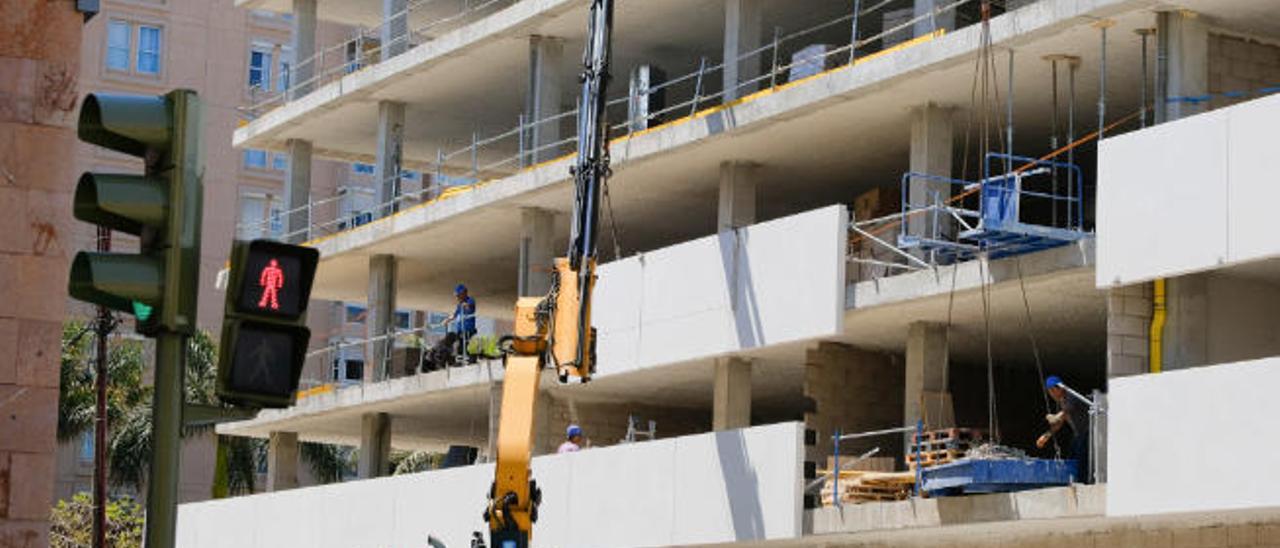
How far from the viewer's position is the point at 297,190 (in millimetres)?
47844

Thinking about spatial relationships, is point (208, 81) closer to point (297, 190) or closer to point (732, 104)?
point (297, 190)

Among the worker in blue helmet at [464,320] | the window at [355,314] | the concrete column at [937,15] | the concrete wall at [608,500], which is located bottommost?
the concrete wall at [608,500]

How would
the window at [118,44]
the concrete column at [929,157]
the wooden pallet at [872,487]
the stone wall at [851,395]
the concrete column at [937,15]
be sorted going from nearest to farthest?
the wooden pallet at [872,487] → the concrete column at [929,157] → the concrete column at [937,15] → the stone wall at [851,395] → the window at [118,44]

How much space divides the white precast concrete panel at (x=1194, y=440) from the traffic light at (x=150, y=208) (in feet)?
47.7

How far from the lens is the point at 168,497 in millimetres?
10820

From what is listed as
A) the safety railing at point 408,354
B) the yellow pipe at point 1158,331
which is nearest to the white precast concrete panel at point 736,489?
the yellow pipe at point 1158,331

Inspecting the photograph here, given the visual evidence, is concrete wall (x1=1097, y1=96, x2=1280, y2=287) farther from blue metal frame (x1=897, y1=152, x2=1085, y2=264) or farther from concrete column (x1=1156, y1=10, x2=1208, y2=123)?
concrete column (x1=1156, y1=10, x2=1208, y2=123)

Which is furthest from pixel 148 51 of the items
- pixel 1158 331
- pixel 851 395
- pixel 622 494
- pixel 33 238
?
pixel 33 238

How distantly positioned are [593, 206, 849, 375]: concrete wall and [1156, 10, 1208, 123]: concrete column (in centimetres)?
493

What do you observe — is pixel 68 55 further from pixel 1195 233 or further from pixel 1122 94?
pixel 1122 94

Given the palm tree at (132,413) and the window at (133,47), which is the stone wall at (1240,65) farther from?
the window at (133,47)

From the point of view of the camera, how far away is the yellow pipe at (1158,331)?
2598cm

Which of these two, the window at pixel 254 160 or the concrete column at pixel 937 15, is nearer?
the concrete column at pixel 937 15

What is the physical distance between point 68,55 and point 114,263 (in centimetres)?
382
